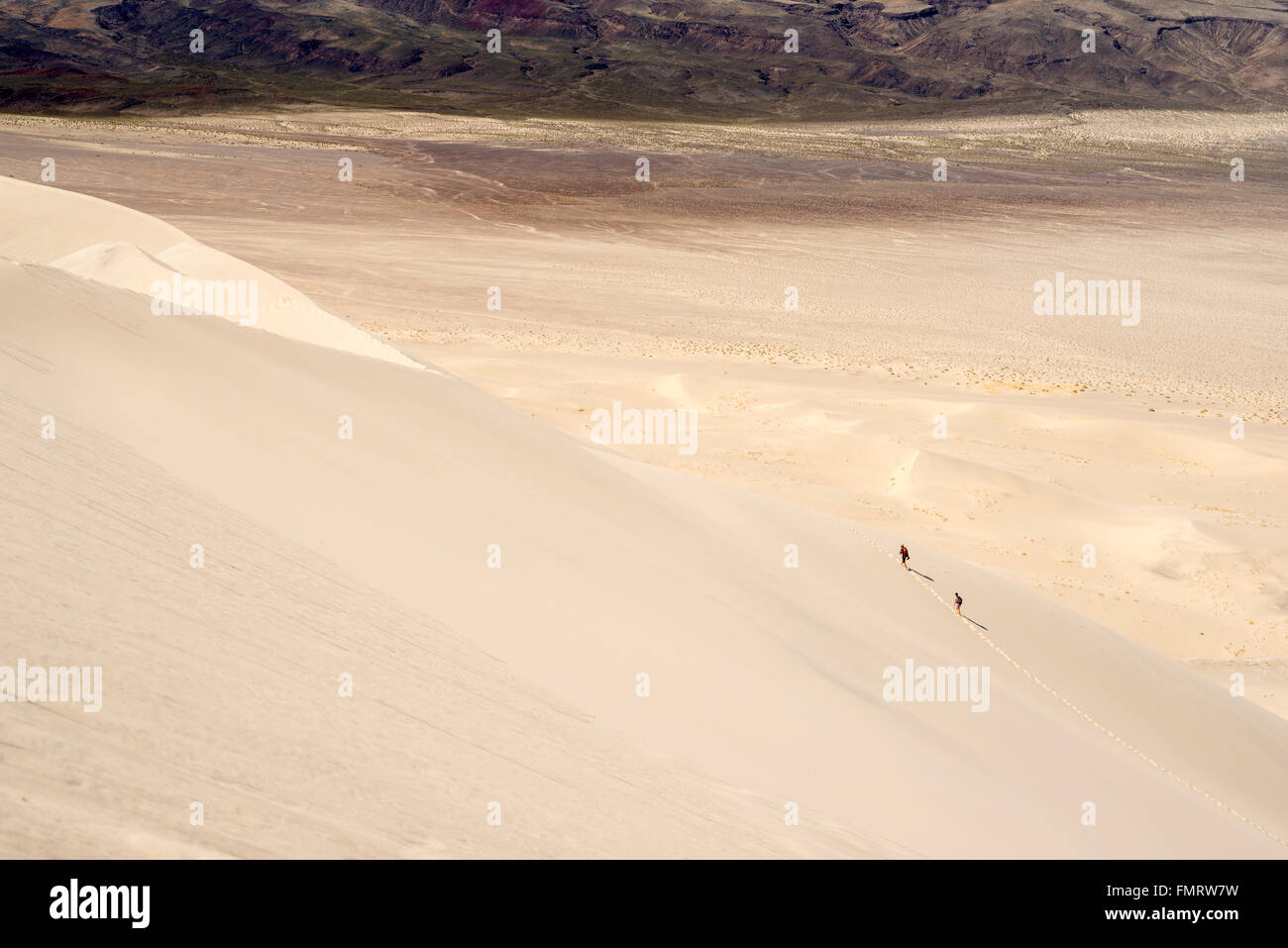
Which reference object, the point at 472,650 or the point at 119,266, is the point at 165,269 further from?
the point at 472,650

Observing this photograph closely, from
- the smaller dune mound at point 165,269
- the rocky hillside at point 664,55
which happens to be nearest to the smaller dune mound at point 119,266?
the smaller dune mound at point 165,269

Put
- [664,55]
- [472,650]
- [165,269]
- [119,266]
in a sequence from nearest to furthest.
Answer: [472,650] < [119,266] < [165,269] < [664,55]

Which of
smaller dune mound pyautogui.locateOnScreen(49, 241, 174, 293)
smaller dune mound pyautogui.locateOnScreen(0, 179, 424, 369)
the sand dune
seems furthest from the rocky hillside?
the sand dune

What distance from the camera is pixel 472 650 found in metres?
5.78

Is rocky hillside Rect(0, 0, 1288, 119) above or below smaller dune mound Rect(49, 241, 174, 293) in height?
above

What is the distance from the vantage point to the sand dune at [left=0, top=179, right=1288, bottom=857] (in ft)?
12.0

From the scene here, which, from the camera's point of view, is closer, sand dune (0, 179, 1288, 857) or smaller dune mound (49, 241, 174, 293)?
sand dune (0, 179, 1288, 857)

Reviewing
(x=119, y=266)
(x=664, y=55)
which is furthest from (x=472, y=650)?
(x=664, y=55)

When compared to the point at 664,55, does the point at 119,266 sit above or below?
below

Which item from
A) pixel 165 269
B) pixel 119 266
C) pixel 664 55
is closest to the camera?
pixel 119 266

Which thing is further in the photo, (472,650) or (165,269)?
(165,269)

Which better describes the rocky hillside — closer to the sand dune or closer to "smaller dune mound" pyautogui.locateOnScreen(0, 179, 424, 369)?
"smaller dune mound" pyautogui.locateOnScreen(0, 179, 424, 369)

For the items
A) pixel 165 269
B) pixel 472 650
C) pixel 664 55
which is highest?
pixel 664 55
